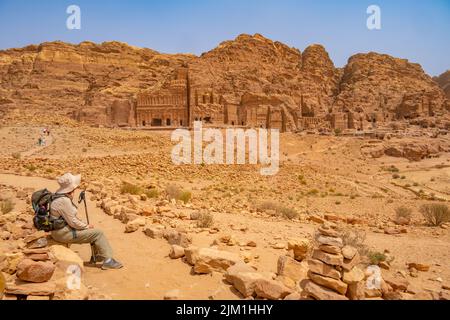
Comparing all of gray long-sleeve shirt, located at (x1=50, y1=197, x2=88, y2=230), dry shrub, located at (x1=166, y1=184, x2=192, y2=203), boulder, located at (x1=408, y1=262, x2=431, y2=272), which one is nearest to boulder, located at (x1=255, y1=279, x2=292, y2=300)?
gray long-sleeve shirt, located at (x1=50, y1=197, x2=88, y2=230)

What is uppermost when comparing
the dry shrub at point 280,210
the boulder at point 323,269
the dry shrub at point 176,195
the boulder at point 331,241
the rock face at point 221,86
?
the rock face at point 221,86

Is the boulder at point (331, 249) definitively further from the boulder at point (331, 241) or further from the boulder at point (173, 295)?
the boulder at point (173, 295)

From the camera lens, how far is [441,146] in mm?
40438

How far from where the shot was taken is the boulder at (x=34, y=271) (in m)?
4.26

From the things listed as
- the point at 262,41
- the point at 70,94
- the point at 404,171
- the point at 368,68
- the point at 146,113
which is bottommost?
the point at 404,171

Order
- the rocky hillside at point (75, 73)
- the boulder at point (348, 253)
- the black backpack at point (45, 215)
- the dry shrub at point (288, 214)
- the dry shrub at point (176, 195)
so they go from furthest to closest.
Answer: the rocky hillside at point (75, 73) < the dry shrub at point (176, 195) < the dry shrub at point (288, 214) < the black backpack at point (45, 215) < the boulder at point (348, 253)

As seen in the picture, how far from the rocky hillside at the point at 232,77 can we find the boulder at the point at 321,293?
5188cm

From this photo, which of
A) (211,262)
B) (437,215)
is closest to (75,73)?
(437,215)

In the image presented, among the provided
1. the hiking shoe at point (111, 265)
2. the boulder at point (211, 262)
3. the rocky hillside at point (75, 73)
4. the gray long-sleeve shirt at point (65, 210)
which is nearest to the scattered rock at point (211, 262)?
the boulder at point (211, 262)

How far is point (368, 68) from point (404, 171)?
58819 mm

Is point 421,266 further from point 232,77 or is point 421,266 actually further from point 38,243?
point 232,77
